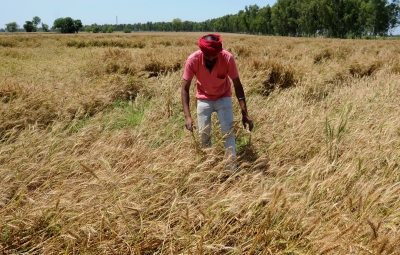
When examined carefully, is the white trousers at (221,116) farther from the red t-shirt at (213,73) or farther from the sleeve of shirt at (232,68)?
the sleeve of shirt at (232,68)

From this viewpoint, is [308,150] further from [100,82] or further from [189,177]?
[100,82]

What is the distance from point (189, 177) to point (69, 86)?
4389 millimetres

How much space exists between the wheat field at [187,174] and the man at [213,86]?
0.81ft

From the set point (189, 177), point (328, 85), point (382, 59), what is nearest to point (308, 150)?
point (189, 177)

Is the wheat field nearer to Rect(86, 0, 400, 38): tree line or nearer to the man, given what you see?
the man

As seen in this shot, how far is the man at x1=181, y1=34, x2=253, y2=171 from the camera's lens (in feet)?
10.7

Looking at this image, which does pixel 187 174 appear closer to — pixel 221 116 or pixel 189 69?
pixel 221 116

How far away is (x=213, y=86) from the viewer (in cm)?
339

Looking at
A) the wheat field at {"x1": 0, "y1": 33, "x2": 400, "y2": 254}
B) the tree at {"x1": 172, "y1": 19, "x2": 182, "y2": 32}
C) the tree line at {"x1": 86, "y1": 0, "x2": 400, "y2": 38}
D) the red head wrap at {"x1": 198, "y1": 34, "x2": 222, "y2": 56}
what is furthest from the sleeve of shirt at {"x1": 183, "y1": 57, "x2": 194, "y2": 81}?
the tree at {"x1": 172, "y1": 19, "x2": 182, "y2": 32}

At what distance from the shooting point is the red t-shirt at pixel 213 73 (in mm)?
3289

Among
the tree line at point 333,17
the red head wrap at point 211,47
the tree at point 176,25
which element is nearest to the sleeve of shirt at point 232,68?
the red head wrap at point 211,47

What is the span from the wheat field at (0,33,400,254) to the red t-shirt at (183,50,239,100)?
2.02 ft

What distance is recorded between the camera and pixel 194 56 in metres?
3.30

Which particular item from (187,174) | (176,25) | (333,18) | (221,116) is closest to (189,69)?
(221,116)
